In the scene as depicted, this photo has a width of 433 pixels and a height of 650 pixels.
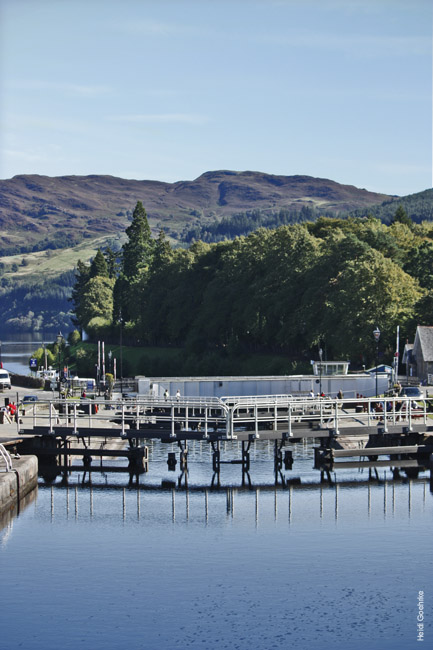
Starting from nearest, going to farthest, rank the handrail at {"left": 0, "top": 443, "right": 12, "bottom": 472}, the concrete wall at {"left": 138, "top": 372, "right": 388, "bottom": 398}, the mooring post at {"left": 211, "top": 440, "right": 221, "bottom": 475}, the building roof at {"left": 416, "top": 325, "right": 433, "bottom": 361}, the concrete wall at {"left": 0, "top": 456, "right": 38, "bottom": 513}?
the concrete wall at {"left": 0, "top": 456, "right": 38, "bottom": 513} → the handrail at {"left": 0, "top": 443, "right": 12, "bottom": 472} → the mooring post at {"left": 211, "top": 440, "right": 221, "bottom": 475} → the concrete wall at {"left": 138, "top": 372, "right": 388, "bottom": 398} → the building roof at {"left": 416, "top": 325, "right": 433, "bottom": 361}

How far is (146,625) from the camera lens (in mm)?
34750

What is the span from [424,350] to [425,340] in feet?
4.13

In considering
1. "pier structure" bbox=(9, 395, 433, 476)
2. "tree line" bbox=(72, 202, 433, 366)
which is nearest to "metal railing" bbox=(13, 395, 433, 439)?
"pier structure" bbox=(9, 395, 433, 476)

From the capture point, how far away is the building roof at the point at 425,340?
11162 cm

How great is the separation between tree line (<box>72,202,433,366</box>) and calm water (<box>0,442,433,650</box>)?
63090 millimetres

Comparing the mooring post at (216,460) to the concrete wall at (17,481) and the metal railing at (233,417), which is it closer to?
the metal railing at (233,417)

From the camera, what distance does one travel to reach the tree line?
121 m

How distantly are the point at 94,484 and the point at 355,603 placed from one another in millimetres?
25986

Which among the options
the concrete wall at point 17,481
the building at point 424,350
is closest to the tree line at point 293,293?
the building at point 424,350

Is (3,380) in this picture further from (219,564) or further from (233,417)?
(219,564)

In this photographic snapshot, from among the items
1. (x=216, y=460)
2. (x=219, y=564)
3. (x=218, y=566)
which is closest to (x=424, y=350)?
(x=216, y=460)

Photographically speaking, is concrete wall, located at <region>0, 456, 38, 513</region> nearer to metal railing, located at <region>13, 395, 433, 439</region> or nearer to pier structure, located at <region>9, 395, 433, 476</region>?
pier structure, located at <region>9, 395, 433, 476</region>

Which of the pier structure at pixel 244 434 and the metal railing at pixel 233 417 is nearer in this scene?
the pier structure at pixel 244 434

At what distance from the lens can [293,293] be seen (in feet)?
452
